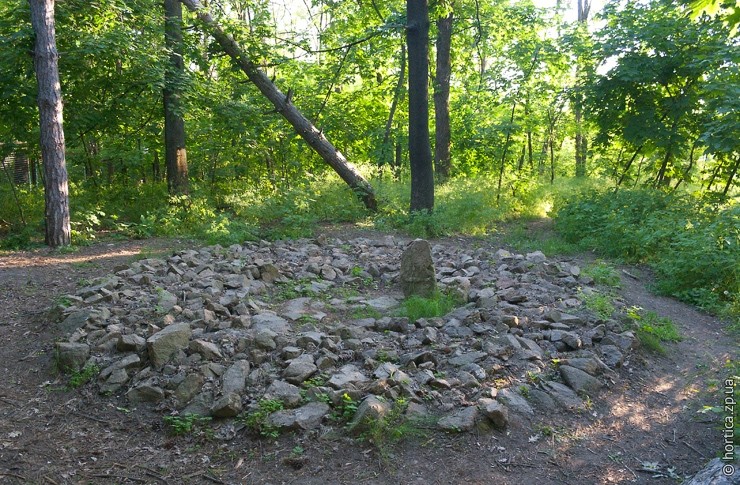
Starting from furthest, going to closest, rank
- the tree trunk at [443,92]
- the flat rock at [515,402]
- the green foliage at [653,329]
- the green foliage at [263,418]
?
the tree trunk at [443,92]
the green foliage at [653,329]
the flat rock at [515,402]
the green foliage at [263,418]

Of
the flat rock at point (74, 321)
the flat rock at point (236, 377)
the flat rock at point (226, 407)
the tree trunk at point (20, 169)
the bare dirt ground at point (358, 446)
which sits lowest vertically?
the bare dirt ground at point (358, 446)

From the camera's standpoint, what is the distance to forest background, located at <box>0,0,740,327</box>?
30.6ft

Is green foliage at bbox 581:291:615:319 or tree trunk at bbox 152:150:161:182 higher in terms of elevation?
tree trunk at bbox 152:150:161:182

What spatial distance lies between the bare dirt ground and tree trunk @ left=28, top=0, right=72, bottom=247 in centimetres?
437

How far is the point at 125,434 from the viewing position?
13.5ft

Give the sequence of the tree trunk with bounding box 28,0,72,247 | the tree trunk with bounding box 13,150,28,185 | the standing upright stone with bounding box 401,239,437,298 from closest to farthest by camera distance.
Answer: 1. the standing upright stone with bounding box 401,239,437,298
2. the tree trunk with bounding box 28,0,72,247
3. the tree trunk with bounding box 13,150,28,185

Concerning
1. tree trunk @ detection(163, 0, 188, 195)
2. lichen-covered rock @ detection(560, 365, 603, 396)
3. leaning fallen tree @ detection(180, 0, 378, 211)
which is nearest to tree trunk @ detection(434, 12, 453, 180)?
leaning fallen tree @ detection(180, 0, 378, 211)

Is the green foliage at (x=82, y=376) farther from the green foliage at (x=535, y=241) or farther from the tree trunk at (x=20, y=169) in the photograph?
the tree trunk at (x=20, y=169)

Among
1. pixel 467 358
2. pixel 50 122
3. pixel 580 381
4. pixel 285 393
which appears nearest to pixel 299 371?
pixel 285 393

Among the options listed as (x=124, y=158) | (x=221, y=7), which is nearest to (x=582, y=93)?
(x=221, y=7)

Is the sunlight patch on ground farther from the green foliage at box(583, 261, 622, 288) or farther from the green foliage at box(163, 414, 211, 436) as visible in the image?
the green foliage at box(583, 261, 622, 288)

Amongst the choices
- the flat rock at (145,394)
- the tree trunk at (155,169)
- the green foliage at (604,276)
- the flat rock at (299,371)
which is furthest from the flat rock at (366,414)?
the tree trunk at (155,169)

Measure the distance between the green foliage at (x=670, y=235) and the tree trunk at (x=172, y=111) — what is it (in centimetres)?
782

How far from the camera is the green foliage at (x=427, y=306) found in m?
6.01
